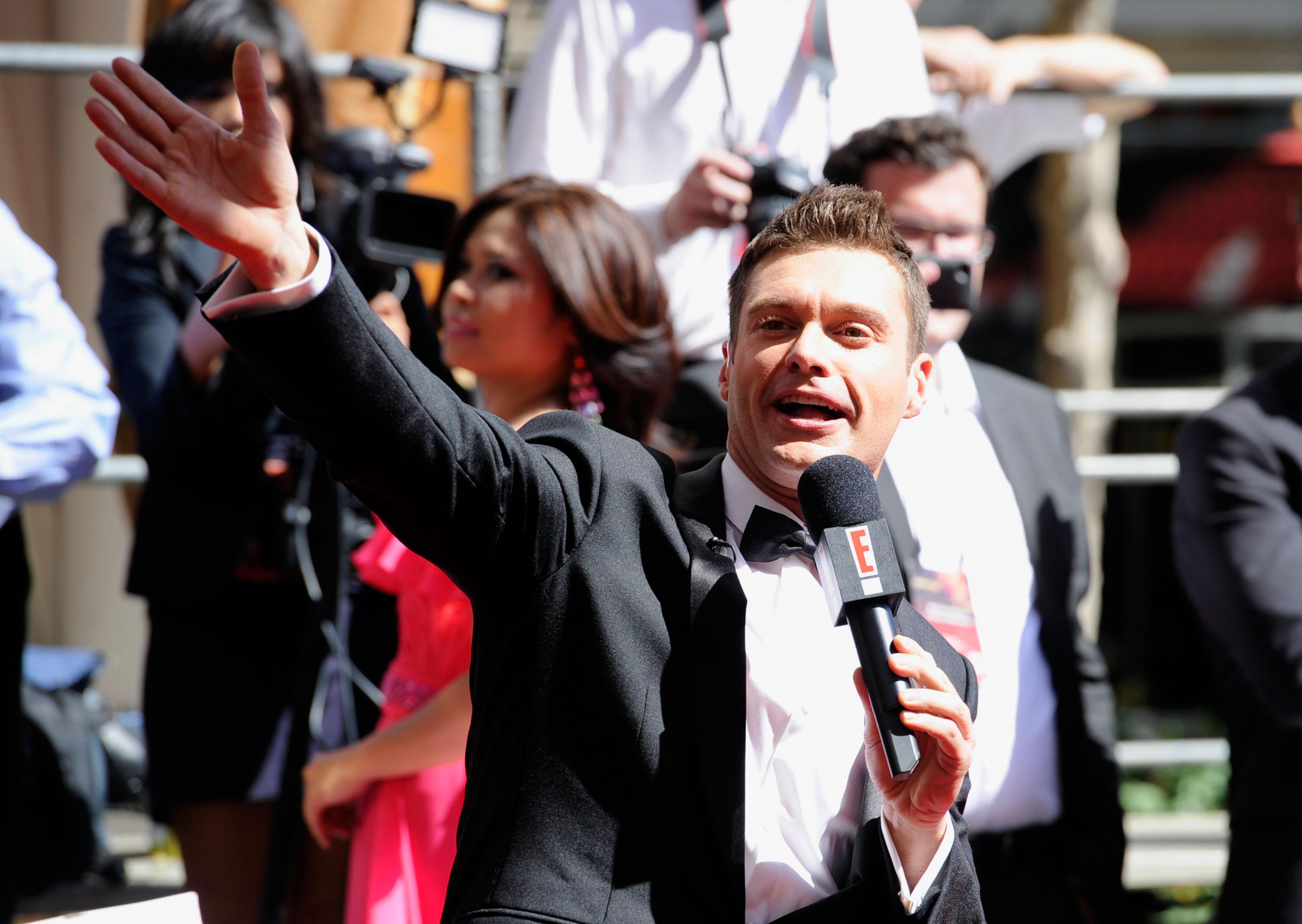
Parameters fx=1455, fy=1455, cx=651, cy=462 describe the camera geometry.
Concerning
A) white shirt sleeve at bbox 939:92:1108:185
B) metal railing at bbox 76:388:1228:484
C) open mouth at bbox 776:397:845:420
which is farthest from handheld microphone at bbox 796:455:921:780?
metal railing at bbox 76:388:1228:484

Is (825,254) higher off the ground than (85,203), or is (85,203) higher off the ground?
(825,254)

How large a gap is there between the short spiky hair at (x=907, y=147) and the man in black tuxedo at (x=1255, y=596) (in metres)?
0.74

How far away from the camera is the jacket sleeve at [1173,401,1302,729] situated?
275 cm

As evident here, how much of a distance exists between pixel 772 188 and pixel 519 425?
0.67m

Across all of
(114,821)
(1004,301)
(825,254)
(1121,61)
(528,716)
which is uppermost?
(1121,61)

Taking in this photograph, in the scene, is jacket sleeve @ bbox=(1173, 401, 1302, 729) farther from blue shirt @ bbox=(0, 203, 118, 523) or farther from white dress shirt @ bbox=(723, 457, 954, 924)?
blue shirt @ bbox=(0, 203, 118, 523)

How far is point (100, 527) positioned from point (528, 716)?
3.71 metres

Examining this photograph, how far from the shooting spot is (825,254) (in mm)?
1760

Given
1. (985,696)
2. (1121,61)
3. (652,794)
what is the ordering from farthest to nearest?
(1121,61) → (985,696) → (652,794)

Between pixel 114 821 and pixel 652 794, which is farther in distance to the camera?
pixel 114 821

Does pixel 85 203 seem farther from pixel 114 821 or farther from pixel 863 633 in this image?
pixel 863 633

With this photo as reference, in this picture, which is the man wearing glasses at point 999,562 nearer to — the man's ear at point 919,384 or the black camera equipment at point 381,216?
the man's ear at point 919,384

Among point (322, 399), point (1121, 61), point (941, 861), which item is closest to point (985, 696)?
point (941, 861)

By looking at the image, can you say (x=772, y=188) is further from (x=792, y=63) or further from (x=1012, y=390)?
(x=1012, y=390)
